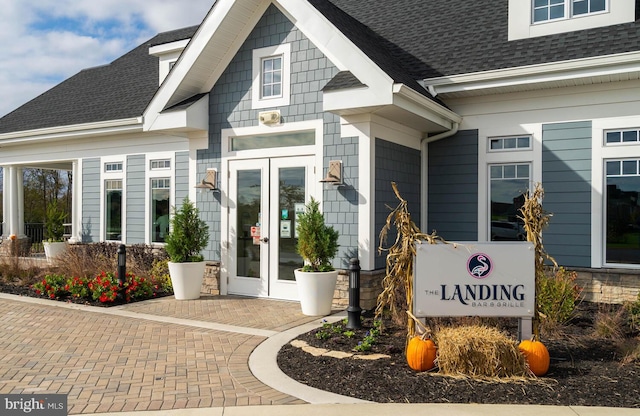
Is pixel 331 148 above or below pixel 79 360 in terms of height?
above

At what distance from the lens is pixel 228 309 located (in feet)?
30.2

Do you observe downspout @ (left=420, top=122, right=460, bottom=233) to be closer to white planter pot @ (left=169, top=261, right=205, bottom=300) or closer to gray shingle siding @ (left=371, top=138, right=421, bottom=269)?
gray shingle siding @ (left=371, top=138, right=421, bottom=269)

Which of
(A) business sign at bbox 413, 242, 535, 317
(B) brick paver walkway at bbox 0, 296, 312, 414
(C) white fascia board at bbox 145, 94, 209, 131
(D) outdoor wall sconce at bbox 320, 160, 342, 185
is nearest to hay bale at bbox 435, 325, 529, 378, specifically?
(A) business sign at bbox 413, 242, 535, 317

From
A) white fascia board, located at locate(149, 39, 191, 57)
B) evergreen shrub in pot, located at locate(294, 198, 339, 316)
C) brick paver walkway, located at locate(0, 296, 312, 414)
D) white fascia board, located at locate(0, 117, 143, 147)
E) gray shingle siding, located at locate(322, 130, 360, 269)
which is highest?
white fascia board, located at locate(149, 39, 191, 57)

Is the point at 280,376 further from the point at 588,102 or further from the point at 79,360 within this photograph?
the point at 588,102

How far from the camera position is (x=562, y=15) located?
10125 millimetres

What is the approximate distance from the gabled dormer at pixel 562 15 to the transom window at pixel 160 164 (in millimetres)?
8723

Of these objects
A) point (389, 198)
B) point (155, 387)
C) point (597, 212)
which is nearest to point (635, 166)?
point (597, 212)

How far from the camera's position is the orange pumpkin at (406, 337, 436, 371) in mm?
5609

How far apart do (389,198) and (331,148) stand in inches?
53.9

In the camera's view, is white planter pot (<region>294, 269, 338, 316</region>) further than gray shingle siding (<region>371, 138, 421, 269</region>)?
No

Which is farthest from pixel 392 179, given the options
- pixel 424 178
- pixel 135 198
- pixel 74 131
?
pixel 74 131

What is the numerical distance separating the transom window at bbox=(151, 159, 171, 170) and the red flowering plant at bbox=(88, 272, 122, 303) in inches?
171

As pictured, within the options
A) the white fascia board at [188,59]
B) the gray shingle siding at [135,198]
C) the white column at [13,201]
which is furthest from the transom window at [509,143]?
the white column at [13,201]
